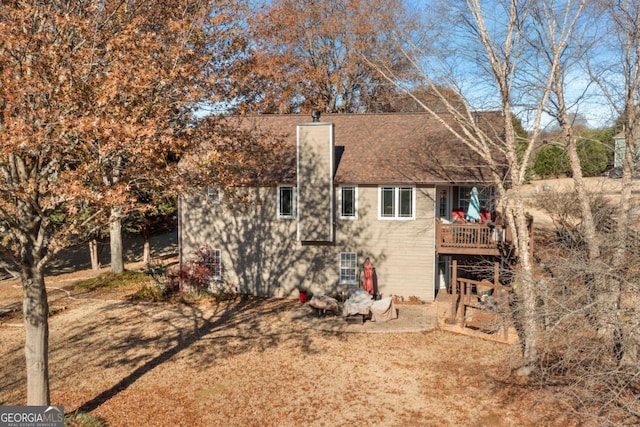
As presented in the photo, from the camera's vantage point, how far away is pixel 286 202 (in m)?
20.6

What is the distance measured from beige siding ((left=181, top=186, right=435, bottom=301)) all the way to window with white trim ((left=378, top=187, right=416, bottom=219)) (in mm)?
222

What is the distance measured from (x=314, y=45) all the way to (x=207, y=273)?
23.5 metres

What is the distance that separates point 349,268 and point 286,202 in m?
4.12

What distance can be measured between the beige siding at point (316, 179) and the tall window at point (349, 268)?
119 cm

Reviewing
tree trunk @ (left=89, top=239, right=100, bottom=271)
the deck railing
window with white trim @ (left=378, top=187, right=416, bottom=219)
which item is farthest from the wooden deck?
tree trunk @ (left=89, top=239, right=100, bottom=271)

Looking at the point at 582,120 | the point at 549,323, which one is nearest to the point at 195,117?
the point at 549,323

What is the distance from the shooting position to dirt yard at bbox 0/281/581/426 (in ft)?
33.9

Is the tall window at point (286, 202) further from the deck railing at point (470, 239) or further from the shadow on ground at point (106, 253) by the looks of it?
the shadow on ground at point (106, 253)

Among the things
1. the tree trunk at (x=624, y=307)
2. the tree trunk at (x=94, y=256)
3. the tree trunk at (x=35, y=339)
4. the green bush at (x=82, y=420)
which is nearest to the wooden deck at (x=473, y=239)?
the tree trunk at (x=624, y=307)

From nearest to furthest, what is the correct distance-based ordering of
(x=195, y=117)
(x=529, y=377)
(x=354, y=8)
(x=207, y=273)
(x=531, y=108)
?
(x=529, y=377) → (x=195, y=117) → (x=531, y=108) → (x=207, y=273) → (x=354, y=8)

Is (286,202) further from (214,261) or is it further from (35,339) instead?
(35,339)

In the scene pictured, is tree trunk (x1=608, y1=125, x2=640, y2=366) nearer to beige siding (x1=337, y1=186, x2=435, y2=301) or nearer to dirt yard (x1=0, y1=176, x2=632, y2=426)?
dirt yard (x1=0, y1=176, x2=632, y2=426)

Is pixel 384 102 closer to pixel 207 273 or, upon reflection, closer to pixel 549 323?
pixel 207 273

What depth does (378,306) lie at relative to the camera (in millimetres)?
16844
